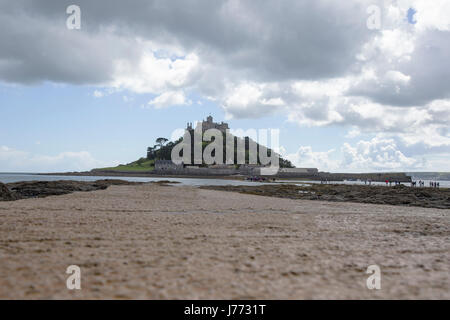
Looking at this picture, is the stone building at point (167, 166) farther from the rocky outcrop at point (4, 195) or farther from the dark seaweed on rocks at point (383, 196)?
the rocky outcrop at point (4, 195)

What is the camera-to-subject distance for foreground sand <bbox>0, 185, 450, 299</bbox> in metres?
4.68

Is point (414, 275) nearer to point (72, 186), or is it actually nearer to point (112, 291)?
point (112, 291)

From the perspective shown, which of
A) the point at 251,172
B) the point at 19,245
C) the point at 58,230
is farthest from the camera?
the point at 251,172

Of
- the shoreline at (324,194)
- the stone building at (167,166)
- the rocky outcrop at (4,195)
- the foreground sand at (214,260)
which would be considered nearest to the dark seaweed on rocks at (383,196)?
the shoreline at (324,194)

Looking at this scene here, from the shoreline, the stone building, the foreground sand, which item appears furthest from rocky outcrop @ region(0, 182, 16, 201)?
the stone building

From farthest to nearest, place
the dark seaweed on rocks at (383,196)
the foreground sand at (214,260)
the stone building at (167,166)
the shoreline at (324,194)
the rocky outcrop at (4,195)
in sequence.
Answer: the stone building at (167,166) → the dark seaweed on rocks at (383,196) → the shoreline at (324,194) → the rocky outcrop at (4,195) → the foreground sand at (214,260)

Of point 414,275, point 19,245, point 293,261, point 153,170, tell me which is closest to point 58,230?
point 19,245

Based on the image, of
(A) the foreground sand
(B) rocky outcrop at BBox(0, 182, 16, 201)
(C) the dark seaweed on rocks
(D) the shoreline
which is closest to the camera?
(A) the foreground sand

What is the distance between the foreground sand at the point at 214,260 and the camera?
4.68 m

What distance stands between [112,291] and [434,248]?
780 cm

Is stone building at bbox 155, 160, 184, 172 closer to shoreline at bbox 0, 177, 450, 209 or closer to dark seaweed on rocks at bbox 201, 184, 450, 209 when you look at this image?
shoreline at bbox 0, 177, 450, 209

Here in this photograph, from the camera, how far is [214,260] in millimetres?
6203

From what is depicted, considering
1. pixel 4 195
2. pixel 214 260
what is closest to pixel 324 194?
pixel 4 195

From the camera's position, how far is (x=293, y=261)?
629 cm
